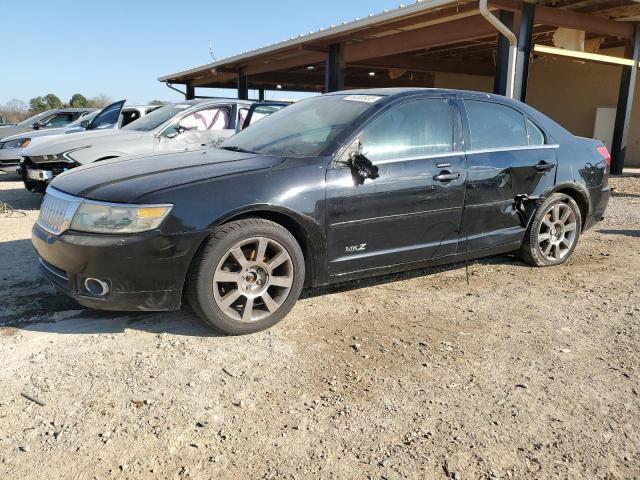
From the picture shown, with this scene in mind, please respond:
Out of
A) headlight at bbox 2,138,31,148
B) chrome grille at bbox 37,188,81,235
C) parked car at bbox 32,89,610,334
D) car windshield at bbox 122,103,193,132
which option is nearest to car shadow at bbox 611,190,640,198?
parked car at bbox 32,89,610,334

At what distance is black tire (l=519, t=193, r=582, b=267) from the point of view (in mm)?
4898

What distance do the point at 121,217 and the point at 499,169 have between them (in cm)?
300

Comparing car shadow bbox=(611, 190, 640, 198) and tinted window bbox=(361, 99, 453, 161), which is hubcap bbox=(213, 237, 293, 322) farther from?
car shadow bbox=(611, 190, 640, 198)

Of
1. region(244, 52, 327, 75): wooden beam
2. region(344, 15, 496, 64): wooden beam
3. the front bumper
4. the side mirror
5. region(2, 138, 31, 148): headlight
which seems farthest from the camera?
region(244, 52, 327, 75): wooden beam

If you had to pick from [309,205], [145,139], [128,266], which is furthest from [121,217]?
[145,139]

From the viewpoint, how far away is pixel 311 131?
4.11 m

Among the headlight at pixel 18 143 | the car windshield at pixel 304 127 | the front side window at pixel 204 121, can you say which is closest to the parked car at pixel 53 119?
the headlight at pixel 18 143

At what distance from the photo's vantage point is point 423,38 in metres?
A: 11.8

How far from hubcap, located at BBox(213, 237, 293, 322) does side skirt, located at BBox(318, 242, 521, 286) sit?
421 millimetres

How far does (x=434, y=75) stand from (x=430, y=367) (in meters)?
20.3

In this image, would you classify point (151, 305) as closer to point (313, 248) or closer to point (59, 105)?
point (313, 248)

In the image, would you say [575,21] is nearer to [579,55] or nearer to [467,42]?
A: [579,55]

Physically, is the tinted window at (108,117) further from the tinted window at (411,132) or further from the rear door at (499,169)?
the rear door at (499,169)

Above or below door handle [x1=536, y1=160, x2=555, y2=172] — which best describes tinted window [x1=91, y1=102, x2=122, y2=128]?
above
